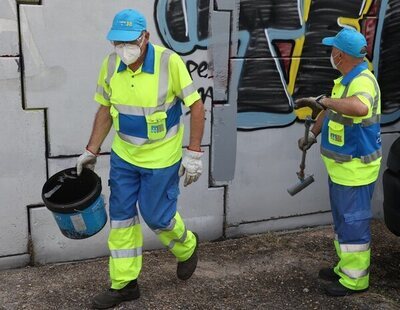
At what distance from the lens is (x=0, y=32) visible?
3752 mm

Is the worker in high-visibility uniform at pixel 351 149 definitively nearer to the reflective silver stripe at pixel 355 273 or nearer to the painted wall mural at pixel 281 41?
the reflective silver stripe at pixel 355 273

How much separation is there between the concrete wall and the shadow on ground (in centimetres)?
19

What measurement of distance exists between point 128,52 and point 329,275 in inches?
83.8

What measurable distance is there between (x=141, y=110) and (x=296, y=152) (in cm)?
196

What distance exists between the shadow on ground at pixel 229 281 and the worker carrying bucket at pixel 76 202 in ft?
1.87

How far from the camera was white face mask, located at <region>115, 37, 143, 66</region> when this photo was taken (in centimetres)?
325

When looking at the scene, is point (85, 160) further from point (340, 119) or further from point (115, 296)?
point (340, 119)

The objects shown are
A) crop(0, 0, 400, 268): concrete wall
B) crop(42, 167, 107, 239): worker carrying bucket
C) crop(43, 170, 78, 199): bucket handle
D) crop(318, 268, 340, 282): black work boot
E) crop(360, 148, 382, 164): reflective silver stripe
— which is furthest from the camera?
crop(318, 268, 340, 282): black work boot

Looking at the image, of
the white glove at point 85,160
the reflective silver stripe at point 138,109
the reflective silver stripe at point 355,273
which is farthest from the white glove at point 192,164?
the reflective silver stripe at point 355,273

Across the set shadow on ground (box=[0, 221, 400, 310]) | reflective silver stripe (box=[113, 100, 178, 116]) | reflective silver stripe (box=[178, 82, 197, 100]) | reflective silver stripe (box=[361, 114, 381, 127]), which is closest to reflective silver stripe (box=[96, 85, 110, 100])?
reflective silver stripe (box=[113, 100, 178, 116])

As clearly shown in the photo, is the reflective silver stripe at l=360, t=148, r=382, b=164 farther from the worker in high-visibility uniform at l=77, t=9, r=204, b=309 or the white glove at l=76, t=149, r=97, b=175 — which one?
the white glove at l=76, t=149, r=97, b=175

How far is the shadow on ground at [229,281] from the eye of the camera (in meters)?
3.73

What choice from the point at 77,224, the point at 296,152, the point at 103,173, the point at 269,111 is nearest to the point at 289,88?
the point at 269,111

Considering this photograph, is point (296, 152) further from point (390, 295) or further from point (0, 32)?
point (0, 32)
